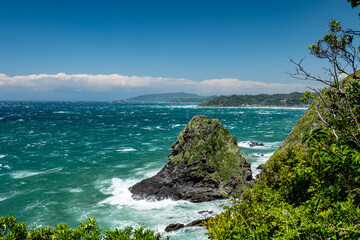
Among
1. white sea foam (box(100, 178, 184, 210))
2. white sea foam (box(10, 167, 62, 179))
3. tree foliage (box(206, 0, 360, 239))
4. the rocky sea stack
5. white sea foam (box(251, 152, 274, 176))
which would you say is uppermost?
tree foliage (box(206, 0, 360, 239))

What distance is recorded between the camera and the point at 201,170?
28859 millimetres

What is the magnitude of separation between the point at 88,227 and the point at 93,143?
194ft

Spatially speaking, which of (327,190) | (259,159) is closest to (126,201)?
(327,190)

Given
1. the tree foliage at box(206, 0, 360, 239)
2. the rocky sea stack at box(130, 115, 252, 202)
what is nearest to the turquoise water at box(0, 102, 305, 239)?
the rocky sea stack at box(130, 115, 252, 202)

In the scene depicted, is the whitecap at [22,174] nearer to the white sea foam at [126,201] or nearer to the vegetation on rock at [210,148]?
the white sea foam at [126,201]

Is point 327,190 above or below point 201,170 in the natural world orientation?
above

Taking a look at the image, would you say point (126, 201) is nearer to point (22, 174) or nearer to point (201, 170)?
point (201, 170)

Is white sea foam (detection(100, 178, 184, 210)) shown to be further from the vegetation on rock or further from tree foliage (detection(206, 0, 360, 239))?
tree foliage (detection(206, 0, 360, 239))

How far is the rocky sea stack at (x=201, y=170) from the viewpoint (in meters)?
27.8

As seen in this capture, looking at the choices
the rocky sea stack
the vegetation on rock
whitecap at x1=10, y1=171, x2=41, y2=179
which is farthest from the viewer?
whitecap at x1=10, y1=171, x2=41, y2=179

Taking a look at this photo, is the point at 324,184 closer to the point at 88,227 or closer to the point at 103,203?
the point at 88,227

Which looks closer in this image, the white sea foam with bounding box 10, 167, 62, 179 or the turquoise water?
the turquoise water

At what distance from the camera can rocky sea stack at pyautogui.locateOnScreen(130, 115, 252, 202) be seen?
91.2ft

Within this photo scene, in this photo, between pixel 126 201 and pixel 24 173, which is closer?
pixel 126 201
